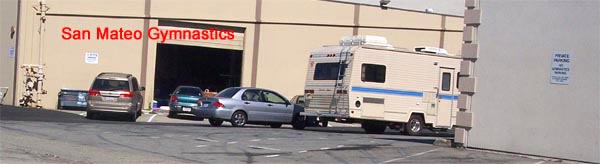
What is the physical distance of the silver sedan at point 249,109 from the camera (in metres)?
25.0

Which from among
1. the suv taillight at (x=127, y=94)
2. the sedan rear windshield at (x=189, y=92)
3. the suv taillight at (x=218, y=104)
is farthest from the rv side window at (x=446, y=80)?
the sedan rear windshield at (x=189, y=92)

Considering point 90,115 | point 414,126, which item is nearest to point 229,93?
point 414,126

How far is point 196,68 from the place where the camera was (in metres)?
43.8

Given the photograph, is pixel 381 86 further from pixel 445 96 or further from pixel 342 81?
pixel 445 96

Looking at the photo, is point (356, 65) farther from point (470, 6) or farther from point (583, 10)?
point (583, 10)

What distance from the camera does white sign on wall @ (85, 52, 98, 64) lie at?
36.9m

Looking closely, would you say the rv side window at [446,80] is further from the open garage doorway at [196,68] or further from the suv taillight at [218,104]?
the open garage doorway at [196,68]

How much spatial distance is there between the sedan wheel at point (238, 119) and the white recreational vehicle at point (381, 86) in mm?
1795

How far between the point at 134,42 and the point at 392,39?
11.2 m

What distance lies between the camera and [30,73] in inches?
1417

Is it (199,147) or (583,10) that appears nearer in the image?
(583,10)

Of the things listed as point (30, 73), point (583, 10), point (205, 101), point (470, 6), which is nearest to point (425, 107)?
point (205, 101)

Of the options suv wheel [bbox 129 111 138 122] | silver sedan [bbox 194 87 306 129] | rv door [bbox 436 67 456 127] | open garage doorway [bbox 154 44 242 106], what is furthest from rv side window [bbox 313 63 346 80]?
open garage doorway [bbox 154 44 242 106]

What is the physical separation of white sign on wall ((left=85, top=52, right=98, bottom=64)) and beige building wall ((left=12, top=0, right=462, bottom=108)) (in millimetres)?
165
